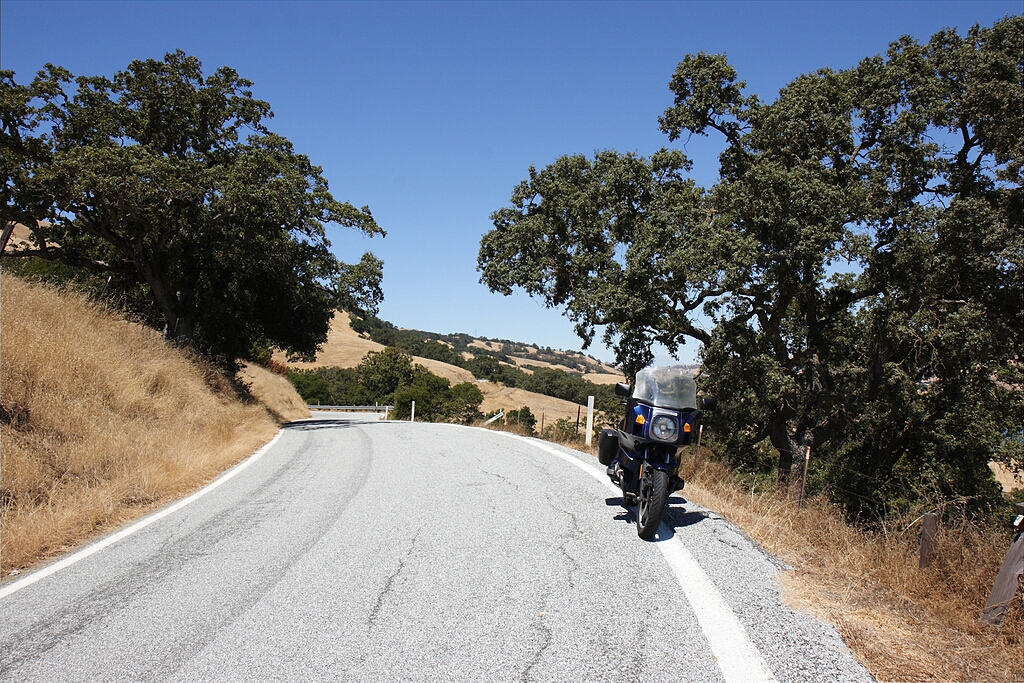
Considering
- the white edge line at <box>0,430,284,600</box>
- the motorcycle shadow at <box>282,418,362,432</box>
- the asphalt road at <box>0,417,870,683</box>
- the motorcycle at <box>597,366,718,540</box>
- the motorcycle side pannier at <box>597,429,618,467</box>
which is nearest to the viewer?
the asphalt road at <box>0,417,870,683</box>

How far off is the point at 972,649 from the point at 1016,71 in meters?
16.3

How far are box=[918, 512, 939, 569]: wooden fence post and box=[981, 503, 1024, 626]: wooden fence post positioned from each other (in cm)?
78

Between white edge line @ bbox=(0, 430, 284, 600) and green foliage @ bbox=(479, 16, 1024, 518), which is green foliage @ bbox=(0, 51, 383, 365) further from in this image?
white edge line @ bbox=(0, 430, 284, 600)

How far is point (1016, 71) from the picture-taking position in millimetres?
14906

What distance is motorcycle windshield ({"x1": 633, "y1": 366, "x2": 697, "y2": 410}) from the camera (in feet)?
20.1

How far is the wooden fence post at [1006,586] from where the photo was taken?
3.96m

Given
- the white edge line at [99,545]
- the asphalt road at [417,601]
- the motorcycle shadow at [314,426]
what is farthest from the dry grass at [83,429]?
the motorcycle shadow at [314,426]

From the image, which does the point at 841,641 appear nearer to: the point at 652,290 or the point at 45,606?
the point at 45,606

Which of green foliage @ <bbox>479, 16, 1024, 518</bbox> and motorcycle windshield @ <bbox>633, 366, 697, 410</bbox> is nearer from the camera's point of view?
motorcycle windshield @ <bbox>633, 366, 697, 410</bbox>

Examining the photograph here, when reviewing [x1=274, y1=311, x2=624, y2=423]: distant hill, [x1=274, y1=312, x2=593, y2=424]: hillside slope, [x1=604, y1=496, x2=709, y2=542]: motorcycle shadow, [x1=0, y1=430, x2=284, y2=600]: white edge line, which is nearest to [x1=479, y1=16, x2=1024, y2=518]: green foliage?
[x1=274, y1=311, x2=624, y2=423]: distant hill

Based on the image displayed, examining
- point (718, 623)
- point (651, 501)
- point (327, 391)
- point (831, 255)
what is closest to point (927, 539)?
point (651, 501)

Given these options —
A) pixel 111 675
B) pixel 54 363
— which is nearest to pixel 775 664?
pixel 111 675

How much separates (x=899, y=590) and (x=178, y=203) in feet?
68.3

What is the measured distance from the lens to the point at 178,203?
65.7ft
